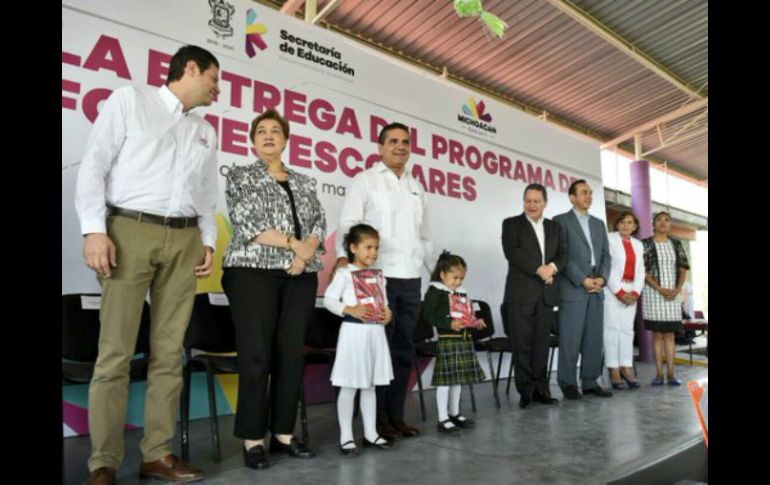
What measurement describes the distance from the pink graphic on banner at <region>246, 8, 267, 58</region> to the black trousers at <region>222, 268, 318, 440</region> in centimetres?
197

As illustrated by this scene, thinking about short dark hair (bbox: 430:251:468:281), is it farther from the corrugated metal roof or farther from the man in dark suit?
the corrugated metal roof

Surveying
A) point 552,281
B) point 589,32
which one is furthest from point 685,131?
point 552,281

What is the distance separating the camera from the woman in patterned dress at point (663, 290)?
178 inches

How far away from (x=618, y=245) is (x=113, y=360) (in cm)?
388

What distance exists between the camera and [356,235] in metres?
2.69

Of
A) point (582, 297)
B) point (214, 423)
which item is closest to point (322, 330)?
point (214, 423)

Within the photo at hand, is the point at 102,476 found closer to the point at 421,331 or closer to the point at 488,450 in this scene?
the point at 488,450

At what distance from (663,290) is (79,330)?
4194 millimetres

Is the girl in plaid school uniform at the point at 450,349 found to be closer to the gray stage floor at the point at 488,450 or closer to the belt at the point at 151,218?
the gray stage floor at the point at 488,450

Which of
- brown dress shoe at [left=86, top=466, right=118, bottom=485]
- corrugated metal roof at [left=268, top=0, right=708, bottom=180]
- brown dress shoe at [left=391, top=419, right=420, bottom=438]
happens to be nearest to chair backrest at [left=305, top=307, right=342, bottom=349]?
brown dress shoe at [left=391, top=419, right=420, bottom=438]

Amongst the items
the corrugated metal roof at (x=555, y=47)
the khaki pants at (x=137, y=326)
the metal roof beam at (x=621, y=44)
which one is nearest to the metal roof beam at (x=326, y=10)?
the corrugated metal roof at (x=555, y=47)

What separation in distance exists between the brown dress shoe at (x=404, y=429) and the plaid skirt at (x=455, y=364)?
0.26 meters

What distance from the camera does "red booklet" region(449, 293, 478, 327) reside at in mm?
2967
